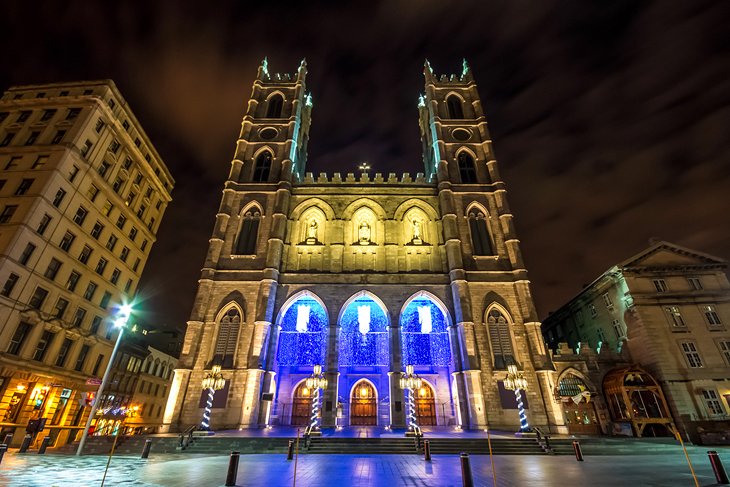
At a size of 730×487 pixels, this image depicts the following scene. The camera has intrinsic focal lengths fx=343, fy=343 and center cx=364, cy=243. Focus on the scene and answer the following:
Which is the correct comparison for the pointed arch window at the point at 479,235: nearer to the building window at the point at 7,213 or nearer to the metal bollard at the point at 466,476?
the metal bollard at the point at 466,476

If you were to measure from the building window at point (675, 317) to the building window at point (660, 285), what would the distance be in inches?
54.3

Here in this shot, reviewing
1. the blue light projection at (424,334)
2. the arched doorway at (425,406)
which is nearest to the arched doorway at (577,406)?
the blue light projection at (424,334)

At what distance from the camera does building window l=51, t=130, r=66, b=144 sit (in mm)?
26731

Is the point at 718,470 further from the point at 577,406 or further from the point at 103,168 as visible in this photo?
the point at 103,168

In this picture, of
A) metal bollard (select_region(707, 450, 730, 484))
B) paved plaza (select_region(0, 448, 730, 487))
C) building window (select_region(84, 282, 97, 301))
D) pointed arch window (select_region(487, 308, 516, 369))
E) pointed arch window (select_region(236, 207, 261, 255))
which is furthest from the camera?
pointed arch window (select_region(236, 207, 261, 255))

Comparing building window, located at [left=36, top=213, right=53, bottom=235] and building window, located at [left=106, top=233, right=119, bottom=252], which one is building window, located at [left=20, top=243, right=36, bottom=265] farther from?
building window, located at [left=106, top=233, right=119, bottom=252]

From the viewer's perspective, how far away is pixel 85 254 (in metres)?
27.5

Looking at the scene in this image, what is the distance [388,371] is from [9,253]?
2523cm

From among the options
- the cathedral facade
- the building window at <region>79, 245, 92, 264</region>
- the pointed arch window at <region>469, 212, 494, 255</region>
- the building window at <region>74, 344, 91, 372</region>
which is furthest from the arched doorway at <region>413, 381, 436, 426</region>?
the building window at <region>79, 245, 92, 264</region>

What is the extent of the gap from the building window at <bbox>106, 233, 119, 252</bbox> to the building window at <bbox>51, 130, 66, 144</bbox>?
27.1ft

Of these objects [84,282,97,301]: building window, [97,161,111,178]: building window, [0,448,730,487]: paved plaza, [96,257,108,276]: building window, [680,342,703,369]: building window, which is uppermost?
[97,161,111,178]: building window

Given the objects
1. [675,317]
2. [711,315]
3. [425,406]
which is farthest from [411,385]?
[711,315]

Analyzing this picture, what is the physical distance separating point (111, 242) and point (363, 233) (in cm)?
2249

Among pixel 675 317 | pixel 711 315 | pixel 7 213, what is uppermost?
pixel 7 213
